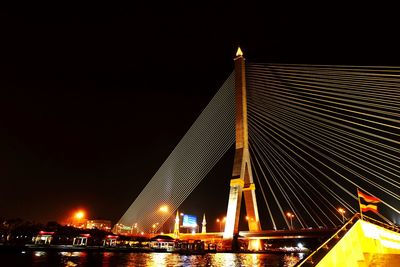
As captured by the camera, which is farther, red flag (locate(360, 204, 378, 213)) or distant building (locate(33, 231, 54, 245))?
distant building (locate(33, 231, 54, 245))

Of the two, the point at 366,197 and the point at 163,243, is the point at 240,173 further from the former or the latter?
the point at 366,197

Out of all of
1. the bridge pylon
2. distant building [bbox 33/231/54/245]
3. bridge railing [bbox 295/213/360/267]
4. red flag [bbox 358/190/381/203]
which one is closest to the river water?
the bridge pylon

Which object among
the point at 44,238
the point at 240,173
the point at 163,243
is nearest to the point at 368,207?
the point at 240,173

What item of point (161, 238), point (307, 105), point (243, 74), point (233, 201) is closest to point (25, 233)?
point (161, 238)

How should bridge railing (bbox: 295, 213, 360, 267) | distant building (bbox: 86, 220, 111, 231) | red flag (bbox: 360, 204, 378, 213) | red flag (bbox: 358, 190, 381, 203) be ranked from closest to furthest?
1. bridge railing (bbox: 295, 213, 360, 267)
2. red flag (bbox: 360, 204, 378, 213)
3. red flag (bbox: 358, 190, 381, 203)
4. distant building (bbox: 86, 220, 111, 231)

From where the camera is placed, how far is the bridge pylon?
32719 millimetres

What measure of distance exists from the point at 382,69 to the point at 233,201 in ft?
68.4

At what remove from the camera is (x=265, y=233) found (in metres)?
34.1

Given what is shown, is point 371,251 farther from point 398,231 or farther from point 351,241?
point 398,231

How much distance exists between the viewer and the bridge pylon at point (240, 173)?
32.7 meters

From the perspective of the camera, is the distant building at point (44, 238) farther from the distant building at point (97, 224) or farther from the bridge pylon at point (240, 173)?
the distant building at point (97, 224)

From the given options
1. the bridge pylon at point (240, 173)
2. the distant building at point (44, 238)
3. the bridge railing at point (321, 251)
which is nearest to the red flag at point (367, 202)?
the bridge railing at point (321, 251)

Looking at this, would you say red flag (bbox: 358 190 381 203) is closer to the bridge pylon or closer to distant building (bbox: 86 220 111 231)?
the bridge pylon

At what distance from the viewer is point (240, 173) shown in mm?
32531
